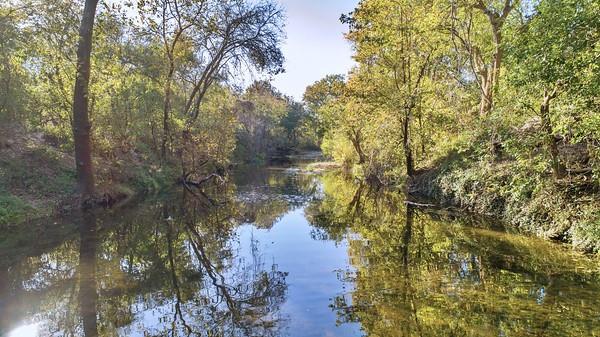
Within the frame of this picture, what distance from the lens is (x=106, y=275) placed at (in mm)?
7422

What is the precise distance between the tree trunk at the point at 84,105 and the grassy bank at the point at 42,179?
2.51 ft

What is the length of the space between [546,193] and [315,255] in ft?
20.0

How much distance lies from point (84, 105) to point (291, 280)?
404 inches

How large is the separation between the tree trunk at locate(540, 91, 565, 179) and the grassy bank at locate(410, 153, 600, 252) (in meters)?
0.27

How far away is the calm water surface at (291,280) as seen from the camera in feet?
17.5

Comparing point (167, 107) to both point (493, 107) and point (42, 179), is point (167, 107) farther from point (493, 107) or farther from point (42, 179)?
point (493, 107)

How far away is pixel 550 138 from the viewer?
378 inches

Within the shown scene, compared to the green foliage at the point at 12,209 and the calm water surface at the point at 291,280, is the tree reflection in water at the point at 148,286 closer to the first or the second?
the calm water surface at the point at 291,280

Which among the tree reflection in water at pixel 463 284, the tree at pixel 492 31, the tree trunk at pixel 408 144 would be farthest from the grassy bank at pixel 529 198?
the tree trunk at pixel 408 144

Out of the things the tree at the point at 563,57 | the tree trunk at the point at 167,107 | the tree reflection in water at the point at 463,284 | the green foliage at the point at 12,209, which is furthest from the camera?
the tree trunk at the point at 167,107

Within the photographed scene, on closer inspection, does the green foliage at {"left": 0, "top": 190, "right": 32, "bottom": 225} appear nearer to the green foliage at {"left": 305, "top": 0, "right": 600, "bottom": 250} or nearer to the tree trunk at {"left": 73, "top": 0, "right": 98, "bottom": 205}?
the tree trunk at {"left": 73, "top": 0, "right": 98, "bottom": 205}

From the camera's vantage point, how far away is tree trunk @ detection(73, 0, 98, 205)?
511 inches

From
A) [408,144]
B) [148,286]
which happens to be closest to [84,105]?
[148,286]

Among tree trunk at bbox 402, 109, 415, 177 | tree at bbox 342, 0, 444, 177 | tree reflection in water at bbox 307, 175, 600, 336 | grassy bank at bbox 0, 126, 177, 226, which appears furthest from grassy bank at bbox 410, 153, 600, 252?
grassy bank at bbox 0, 126, 177, 226
